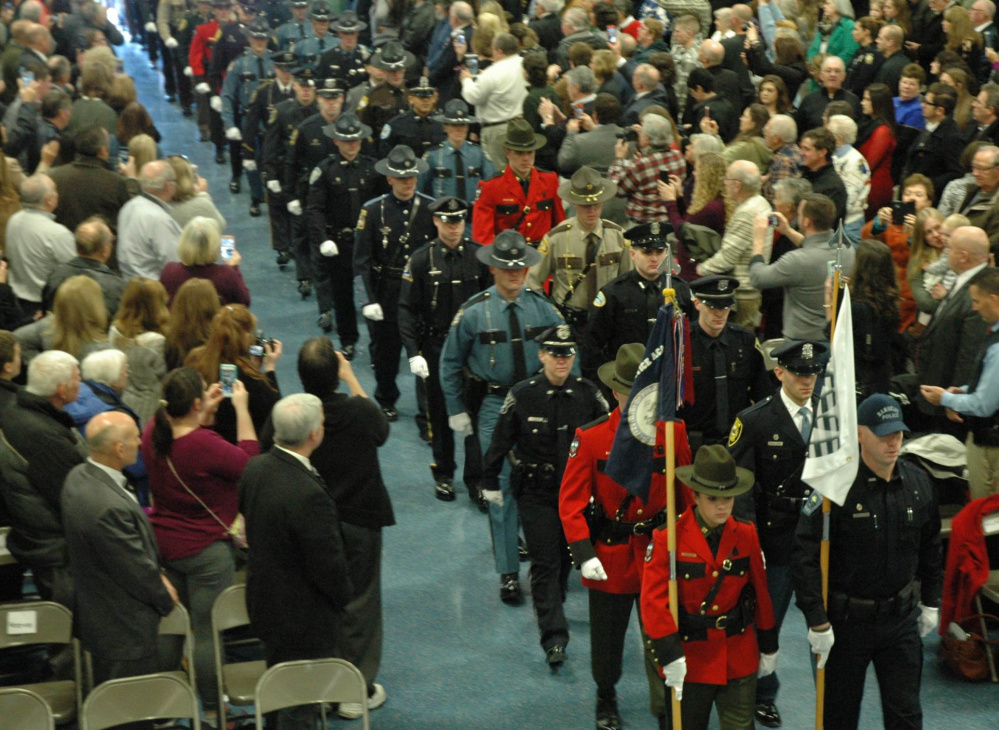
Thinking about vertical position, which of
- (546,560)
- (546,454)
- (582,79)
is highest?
(582,79)

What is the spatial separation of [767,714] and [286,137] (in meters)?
7.42

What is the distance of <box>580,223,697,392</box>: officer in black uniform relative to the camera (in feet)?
24.1

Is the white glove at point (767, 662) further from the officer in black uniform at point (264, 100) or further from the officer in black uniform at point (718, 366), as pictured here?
the officer in black uniform at point (264, 100)

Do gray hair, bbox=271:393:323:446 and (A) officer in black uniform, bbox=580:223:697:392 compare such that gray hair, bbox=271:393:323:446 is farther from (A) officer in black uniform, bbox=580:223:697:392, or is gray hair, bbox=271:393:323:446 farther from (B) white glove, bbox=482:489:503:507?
(A) officer in black uniform, bbox=580:223:697:392

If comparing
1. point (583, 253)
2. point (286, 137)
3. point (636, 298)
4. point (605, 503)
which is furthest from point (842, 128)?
point (286, 137)

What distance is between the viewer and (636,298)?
7.43 metres

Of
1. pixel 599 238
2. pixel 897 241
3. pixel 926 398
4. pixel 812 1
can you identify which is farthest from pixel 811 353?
pixel 812 1

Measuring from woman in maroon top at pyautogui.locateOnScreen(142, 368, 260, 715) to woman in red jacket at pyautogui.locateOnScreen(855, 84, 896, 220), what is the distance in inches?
239

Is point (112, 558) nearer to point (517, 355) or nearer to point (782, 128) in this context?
point (517, 355)

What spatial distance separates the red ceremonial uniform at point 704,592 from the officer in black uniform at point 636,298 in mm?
2335

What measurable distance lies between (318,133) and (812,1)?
19.9ft

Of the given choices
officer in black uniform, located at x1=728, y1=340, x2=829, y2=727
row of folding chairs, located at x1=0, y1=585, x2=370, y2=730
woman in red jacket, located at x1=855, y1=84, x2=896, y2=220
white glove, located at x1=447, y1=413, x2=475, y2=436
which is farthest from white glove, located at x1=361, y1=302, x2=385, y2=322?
woman in red jacket, located at x1=855, y1=84, x2=896, y2=220

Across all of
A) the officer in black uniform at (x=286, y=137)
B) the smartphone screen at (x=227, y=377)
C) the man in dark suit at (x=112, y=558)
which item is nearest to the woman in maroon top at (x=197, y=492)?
the smartphone screen at (x=227, y=377)

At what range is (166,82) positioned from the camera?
61.6ft
